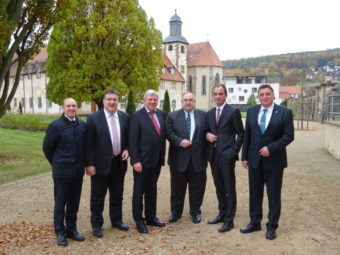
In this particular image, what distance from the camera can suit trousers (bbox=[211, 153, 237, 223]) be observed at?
501 cm

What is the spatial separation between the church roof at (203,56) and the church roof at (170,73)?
6902 millimetres

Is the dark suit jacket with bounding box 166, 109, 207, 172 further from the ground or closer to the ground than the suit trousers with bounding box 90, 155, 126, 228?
further from the ground

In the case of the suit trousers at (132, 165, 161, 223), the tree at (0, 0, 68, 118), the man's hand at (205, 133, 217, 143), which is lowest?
the suit trousers at (132, 165, 161, 223)

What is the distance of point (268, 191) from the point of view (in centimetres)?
473

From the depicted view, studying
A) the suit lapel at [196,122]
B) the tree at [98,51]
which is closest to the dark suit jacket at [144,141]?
the suit lapel at [196,122]

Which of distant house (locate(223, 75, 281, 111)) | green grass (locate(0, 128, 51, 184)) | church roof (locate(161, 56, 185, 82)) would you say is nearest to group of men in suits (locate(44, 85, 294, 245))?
green grass (locate(0, 128, 51, 184))

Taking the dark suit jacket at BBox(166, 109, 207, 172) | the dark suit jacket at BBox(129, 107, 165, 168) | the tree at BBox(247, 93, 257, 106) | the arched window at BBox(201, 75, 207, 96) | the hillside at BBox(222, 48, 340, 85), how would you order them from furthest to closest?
1. the hillside at BBox(222, 48, 340, 85)
2. the tree at BBox(247, 93, 257, 106)
3. the arched window at BBox(201, 75, 207, 96)
4. the dark suit jacket at BBox(166, 109, 207, 172)
5. the dark suit jacket at BBox(129, 107, 165, 168)

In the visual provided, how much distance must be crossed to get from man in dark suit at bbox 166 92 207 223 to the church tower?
47.6 metres

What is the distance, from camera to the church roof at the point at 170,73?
48.2 m

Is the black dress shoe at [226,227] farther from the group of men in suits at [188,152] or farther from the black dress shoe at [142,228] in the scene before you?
the black dress shoe at [142,228]

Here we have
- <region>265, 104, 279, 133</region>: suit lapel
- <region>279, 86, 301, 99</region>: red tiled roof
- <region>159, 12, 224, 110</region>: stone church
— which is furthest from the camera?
<region>279, 86, 301, 99</region>: red tiled roof

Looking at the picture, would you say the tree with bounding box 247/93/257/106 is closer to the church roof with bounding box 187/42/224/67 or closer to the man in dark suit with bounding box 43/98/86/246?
the church roof with bounding box 187/42/224/67

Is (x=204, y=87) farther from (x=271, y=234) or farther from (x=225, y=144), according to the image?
(x=271, y=234)

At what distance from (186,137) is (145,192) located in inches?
42.2
